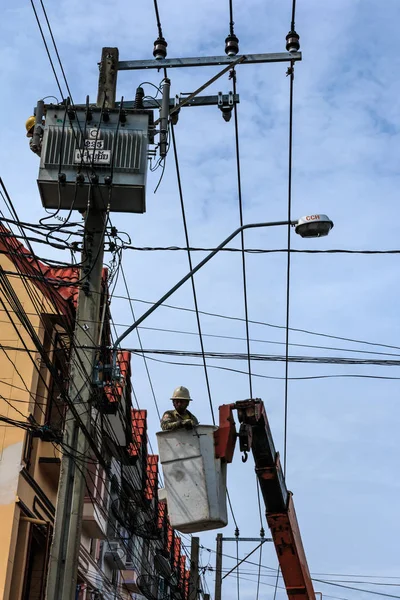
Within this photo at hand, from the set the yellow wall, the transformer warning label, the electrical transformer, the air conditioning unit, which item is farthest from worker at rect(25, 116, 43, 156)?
the air conditioning unit

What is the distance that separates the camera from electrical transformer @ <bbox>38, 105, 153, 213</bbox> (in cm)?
1107

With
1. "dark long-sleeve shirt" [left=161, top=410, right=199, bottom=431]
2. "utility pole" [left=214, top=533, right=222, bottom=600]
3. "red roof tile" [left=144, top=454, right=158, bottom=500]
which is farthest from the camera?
"red roof tile" [left=144, top=454, right=158, bottom=500]

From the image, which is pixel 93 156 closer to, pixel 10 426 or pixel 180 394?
pixel 180 394

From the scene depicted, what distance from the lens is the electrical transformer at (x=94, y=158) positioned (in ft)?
36.3

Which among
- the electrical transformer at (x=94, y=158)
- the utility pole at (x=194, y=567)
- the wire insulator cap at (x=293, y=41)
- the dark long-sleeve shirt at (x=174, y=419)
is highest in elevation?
the wire insulator cap at (x=293, y=41)

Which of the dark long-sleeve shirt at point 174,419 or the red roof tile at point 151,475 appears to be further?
the red roof tile at point 151,475

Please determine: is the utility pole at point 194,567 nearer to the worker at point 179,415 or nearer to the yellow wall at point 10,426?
the yellow wall at point 10,426

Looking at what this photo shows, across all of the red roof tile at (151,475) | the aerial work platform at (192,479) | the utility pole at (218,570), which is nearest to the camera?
the aerial work platform at (192,479)

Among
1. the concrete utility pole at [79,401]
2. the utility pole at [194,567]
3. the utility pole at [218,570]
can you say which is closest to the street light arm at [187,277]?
the concrete utility pole at [79,401]

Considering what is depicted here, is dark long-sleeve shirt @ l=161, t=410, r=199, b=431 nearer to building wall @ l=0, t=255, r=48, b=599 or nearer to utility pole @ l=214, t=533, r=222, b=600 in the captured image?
building wall @ l=0, t=255, r=48, b=599

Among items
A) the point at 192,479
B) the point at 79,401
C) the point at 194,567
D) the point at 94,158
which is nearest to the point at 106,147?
the point at 94,158

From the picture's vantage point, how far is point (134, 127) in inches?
451

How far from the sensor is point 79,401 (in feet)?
33.3

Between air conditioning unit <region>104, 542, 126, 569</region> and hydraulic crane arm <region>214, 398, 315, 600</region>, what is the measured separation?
13.5 meters
